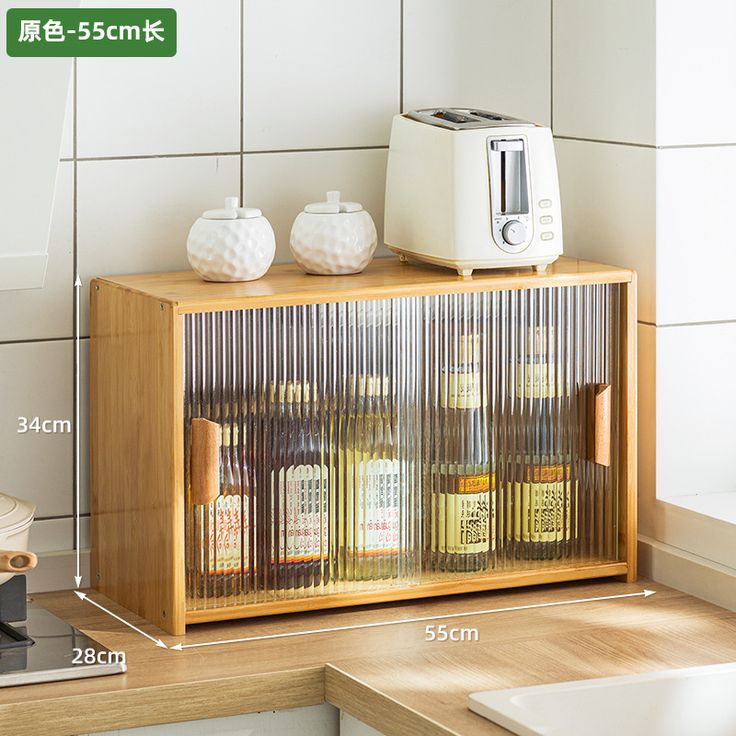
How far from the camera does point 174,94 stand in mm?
1882

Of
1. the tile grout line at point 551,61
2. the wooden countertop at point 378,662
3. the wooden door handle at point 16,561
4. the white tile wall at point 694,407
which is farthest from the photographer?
the tile grout line at point 551,61

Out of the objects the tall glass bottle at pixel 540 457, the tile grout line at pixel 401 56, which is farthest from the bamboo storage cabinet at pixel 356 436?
the tile grout line at pixel 401 56

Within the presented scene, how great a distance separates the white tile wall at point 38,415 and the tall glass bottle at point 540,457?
1.88 feet

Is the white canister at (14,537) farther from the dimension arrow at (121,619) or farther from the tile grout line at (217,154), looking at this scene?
the tile grout line at (217,154)

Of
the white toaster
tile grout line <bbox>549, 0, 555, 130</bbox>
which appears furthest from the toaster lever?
tile grout line <bbox>549, 0, 555, 130</bbox>

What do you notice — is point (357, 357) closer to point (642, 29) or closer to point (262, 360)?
point (262, 360)

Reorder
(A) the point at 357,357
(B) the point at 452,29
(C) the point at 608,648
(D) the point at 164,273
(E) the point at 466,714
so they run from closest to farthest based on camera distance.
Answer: (E) the point at 466,714, (C) the point at 608,648, (A) the point at 357,357, (D) the point at 164,273, (B) the point at 452,29

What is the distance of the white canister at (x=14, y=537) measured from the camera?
1.60m

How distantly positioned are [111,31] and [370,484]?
0.66 metres

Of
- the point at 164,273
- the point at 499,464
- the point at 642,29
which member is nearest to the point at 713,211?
the point at 642,29

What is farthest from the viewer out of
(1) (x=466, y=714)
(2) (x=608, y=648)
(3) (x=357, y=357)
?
(3) (x=357, y=357)

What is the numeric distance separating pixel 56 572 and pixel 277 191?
1.91ft

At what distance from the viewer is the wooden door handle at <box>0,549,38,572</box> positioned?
160 cm

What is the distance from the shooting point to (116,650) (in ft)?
5.38
